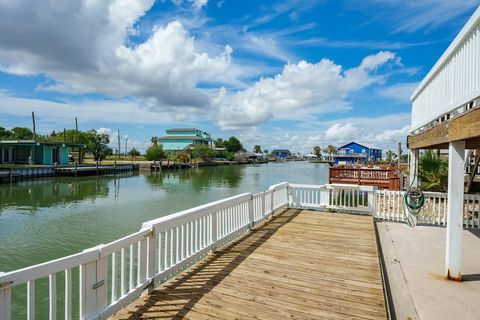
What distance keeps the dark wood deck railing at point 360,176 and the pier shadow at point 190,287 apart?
36.8ft

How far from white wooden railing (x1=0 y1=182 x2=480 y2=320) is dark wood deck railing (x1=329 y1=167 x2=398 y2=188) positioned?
276 inches

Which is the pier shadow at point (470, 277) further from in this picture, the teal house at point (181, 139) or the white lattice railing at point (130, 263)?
the teal house at point (181, 139)

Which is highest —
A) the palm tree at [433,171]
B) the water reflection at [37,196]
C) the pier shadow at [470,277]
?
the palm tree at [433,171]

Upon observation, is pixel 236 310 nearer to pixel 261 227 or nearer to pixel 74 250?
pixel 261 227

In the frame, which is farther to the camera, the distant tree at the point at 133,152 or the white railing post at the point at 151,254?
the distant tree at the point at 133,152

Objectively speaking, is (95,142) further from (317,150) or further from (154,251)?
(317,150)

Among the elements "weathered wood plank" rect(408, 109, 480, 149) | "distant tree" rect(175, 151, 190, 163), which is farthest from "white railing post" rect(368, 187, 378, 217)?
"distant tree" rect(175, 151, 190, 163)

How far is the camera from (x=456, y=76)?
3.99 metres

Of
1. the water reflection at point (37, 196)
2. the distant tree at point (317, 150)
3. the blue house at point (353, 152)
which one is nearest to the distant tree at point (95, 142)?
the water reflection at point (37, 196)

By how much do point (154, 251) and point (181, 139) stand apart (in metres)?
82.7

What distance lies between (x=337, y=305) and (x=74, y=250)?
8418mm

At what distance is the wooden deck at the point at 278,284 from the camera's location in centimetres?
301

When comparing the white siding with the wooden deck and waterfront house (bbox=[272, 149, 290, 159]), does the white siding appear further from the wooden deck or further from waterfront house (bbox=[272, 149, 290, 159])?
waterfront house (bbox=[272, 149, 290, 159])

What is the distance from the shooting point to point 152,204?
57.6 feet
